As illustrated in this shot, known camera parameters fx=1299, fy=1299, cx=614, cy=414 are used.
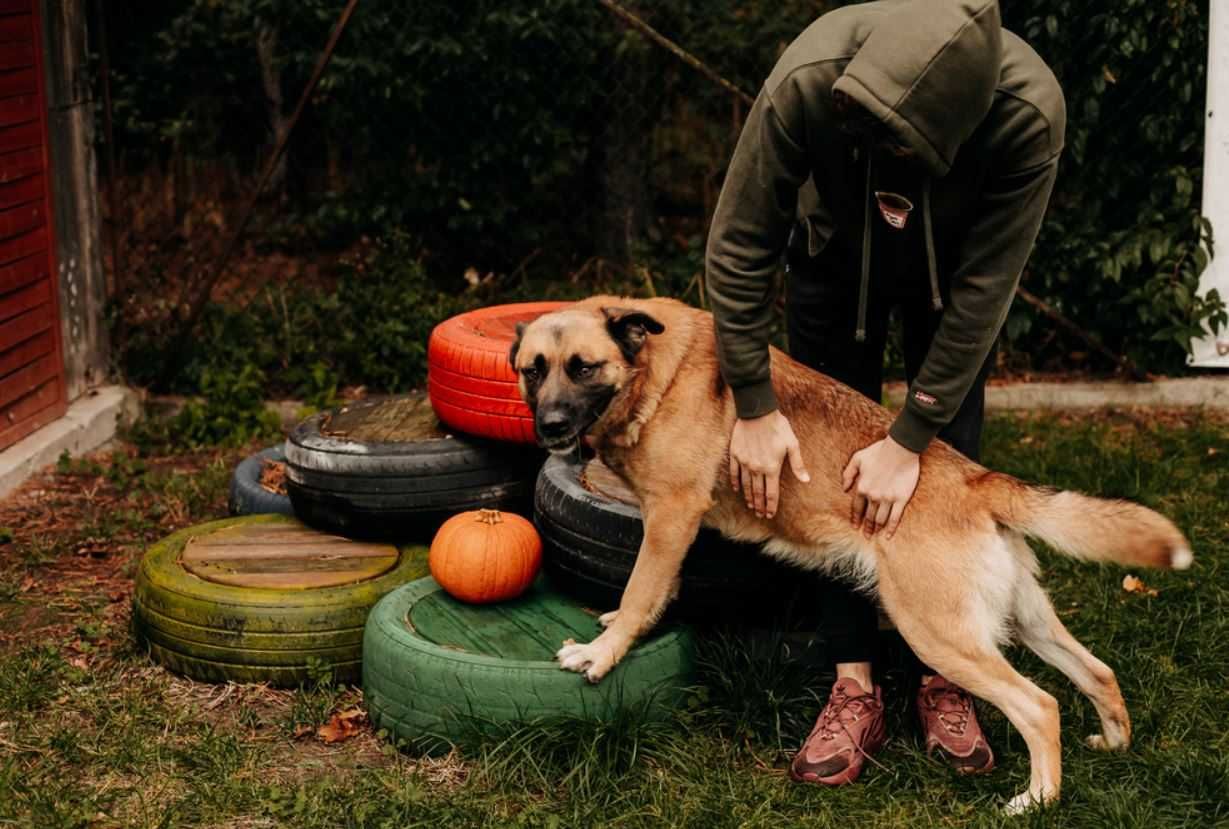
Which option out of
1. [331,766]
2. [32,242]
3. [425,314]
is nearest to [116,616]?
[331,766]

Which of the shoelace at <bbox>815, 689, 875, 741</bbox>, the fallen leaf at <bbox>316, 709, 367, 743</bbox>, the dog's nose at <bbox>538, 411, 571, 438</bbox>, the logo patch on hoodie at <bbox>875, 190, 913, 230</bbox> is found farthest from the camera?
the fallen leaf at <bbox>316, 709, 367, 743</bbox>

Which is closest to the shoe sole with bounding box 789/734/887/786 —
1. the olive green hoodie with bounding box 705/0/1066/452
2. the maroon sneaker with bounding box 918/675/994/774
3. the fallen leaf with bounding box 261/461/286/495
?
the maroon sneaker with bounding box 918/675/994/774

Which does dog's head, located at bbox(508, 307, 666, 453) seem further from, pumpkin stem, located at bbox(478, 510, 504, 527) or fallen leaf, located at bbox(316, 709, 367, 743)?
fallen leaf, located at bbox(316, 709, 367, 743)

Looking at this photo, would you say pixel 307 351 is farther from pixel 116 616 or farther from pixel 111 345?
pixel 116 616

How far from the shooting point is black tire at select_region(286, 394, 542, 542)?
5309 millimetres

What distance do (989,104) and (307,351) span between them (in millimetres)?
5969

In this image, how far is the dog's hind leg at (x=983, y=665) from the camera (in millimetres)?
3883

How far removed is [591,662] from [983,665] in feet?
4.07

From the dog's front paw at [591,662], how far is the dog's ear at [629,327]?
0.97 m

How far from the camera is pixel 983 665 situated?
3.88m

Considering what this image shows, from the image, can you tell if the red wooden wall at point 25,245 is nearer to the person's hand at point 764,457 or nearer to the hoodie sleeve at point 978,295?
the person's hand at point 764,457

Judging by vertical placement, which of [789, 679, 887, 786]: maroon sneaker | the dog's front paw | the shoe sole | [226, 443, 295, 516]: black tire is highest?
the dog's front paw

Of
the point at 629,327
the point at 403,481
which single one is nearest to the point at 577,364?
the point at 629,327

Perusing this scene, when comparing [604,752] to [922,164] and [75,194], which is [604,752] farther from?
[75,194]
